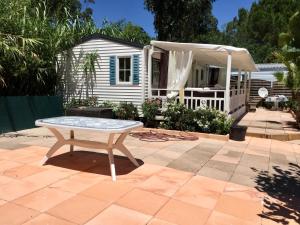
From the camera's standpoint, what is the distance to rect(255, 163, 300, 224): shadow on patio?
359 centimetres

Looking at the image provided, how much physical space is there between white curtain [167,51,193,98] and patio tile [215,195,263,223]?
5751mm

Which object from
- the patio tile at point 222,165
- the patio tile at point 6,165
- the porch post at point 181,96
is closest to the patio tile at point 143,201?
the patio tile at point 222,165

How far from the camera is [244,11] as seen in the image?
3975cm

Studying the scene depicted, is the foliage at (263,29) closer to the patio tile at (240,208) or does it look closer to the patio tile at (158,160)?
the patio tile at (158,160)

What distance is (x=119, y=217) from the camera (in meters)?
3.31

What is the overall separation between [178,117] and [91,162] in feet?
13.3

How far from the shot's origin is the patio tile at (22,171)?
4.53m

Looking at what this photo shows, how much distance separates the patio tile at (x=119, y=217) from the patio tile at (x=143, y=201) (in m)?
0.12

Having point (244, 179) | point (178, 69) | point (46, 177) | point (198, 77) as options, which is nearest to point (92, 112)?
point (178, 69)

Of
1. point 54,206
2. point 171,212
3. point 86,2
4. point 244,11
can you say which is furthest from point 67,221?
point 244,11

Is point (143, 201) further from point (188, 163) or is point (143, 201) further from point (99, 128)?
point (188, 163)

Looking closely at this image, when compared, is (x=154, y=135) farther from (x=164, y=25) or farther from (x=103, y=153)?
(x=164, y=25)

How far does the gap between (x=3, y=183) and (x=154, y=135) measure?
15.2 feet

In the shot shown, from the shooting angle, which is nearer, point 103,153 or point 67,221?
point 67,221
